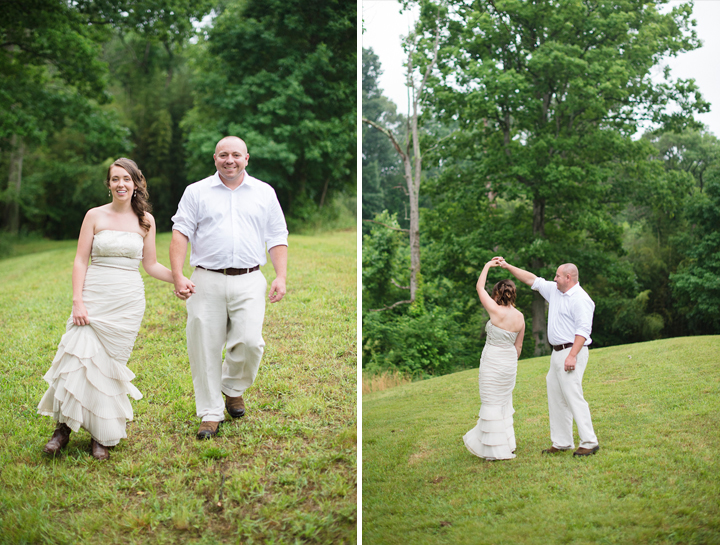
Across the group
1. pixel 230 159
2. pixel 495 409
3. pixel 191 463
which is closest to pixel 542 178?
pixel 495 409

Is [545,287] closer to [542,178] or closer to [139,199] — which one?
[542,178]

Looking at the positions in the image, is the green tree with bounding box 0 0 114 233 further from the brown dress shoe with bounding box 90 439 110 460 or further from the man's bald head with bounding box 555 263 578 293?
the man's bald head with bounding box 555 263 578 293

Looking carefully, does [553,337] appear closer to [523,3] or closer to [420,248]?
[420,248]

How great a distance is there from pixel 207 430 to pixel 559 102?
16.9 feet

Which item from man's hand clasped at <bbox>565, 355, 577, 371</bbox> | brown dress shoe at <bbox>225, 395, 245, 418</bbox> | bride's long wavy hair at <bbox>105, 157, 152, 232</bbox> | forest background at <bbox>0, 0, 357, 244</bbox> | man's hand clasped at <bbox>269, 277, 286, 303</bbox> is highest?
forest background at <bbox>0, 0, 357, 244</bbox>

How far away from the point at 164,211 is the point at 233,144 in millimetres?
15420

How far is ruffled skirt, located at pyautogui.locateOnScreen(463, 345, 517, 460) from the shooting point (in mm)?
4375

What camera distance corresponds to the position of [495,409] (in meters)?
4.52

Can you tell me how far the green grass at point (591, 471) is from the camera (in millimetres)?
3730

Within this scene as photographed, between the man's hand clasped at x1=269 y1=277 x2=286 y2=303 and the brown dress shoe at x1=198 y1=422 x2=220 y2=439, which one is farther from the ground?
the man's hand clasped at x1=269 y1=277 x2=286 y2=303

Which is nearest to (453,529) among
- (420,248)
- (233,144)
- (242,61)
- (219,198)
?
(219,198)

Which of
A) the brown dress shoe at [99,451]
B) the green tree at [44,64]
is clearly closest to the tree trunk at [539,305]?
the brown dress shoe at [99,451]

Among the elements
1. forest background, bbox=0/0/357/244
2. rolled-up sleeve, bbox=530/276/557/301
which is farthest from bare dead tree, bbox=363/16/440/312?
forest background, bbox=0/0/357/244

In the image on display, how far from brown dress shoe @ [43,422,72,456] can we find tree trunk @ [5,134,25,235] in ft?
51.2
